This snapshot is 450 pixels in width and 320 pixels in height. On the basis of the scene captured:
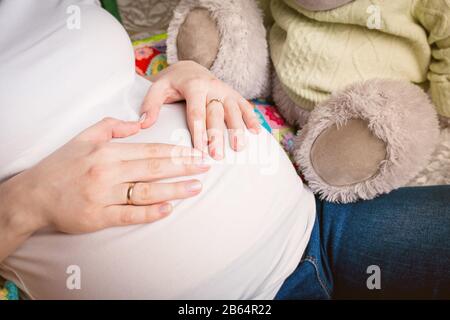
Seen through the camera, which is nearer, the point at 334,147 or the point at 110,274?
the point at 110,274

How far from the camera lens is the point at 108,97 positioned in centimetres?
78

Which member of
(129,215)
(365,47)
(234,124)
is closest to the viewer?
(129,215)

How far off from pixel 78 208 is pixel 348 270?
465 mm

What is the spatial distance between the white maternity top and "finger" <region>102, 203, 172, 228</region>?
15 mm

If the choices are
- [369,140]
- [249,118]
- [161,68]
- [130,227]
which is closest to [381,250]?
[369,140]

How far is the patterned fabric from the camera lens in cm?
99

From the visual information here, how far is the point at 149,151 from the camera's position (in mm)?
676

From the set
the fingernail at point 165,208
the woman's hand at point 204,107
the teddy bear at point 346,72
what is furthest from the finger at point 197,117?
the teddy bear at point 346,72

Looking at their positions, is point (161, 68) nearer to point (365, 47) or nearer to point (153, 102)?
point (153, 102)

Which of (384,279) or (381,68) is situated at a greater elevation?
(381,68)

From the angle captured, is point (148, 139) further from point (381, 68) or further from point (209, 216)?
point (381, 68)

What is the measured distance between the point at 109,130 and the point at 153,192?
13cm

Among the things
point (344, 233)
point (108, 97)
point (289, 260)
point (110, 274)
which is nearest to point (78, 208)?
point (110, 274)

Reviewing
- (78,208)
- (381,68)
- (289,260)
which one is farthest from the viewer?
(381,68)
